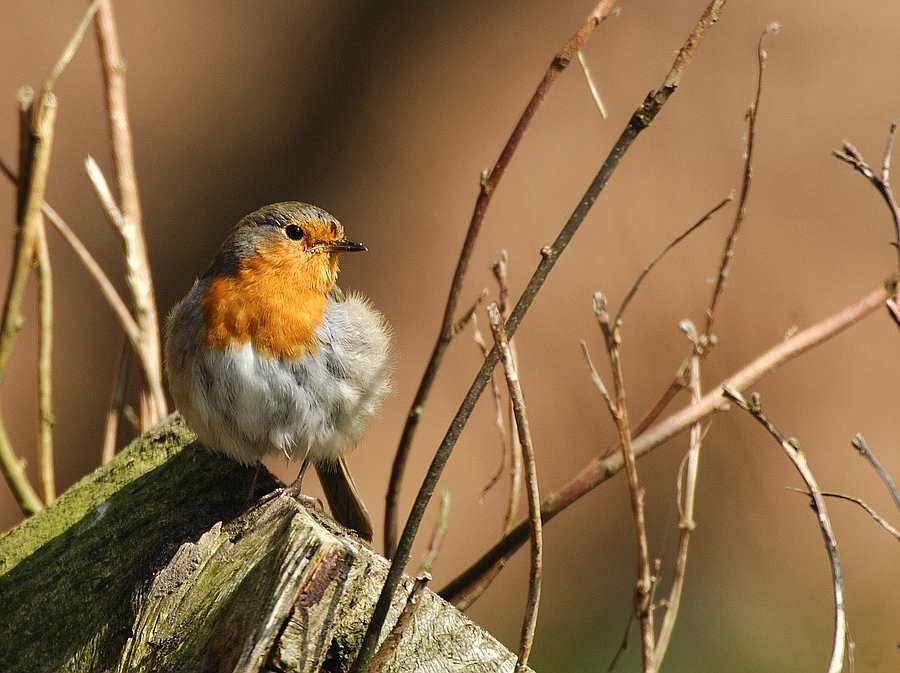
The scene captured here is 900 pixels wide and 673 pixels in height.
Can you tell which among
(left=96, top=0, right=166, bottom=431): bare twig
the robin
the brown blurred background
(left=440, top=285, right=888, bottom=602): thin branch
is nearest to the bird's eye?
the robin

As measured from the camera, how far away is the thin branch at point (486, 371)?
1.30 meters

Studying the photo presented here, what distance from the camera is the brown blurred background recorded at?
178 inches

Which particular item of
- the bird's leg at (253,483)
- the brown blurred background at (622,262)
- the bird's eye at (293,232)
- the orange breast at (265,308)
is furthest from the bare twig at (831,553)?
the brown blurred background at (622,262)

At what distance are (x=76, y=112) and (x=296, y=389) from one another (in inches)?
137

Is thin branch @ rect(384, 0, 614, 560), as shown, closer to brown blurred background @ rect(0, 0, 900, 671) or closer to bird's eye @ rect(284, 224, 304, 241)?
bird's eye @ rect(284, 224, 304, 241)

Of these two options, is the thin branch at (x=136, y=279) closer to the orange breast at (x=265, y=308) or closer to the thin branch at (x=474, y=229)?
the orange breast at (x=265, y=308)

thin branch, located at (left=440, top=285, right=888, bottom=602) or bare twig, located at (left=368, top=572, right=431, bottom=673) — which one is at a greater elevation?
thin branch, located at (left=440, top=285, right=888, bottom=602)

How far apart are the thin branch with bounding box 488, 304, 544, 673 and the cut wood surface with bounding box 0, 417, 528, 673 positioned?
0.18ft

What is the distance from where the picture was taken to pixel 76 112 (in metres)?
5.32

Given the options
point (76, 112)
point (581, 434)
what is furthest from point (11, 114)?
point (581, 434)

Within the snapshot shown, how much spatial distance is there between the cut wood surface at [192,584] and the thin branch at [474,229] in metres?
0.31

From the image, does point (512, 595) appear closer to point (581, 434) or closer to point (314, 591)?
point (581, 434)

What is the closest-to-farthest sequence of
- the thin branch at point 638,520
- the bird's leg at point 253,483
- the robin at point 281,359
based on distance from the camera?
the thin branch at point 638,520
the bird's leg at point 253,483
the robin at point 281,359

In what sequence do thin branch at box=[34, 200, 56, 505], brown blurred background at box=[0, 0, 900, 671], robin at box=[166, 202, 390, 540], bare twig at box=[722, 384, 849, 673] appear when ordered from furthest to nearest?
brown blurred background at box=[0, 0, 900, 671]
robin at box=[166, 202, 390, 540]
thin branch at box=[34, 200, 56, 505]
bare twig at box=[722, 384, 849, 673]
